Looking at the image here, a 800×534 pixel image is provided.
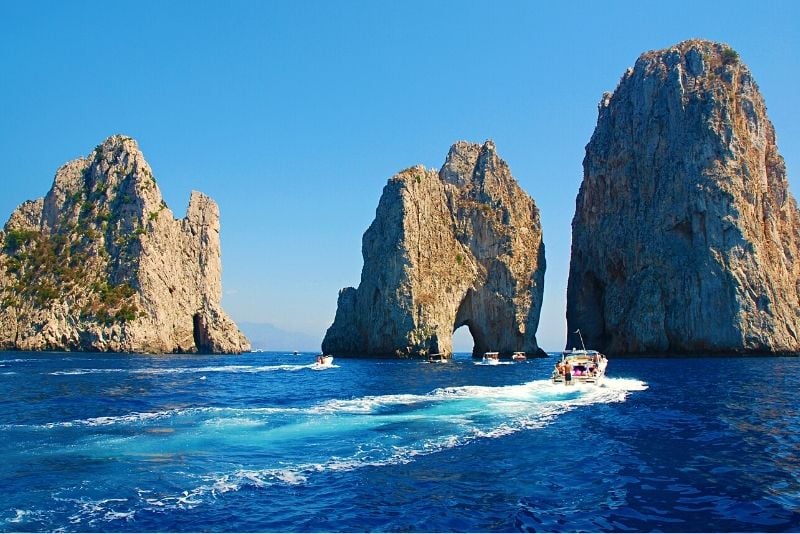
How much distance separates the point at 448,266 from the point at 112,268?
74.5m

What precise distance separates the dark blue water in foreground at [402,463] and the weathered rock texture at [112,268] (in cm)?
8792

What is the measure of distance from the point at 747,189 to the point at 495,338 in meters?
52.6

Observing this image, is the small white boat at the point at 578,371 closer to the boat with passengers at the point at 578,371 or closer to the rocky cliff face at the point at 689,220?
Answer: the boat with passengers at the point at 578,371

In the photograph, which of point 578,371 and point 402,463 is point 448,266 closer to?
point 578,371

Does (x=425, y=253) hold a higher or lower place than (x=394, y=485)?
higher

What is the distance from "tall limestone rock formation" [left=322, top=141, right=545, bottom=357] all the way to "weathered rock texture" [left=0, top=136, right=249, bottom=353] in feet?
123

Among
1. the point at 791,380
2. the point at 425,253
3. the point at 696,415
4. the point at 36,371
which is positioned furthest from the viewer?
the point at 425,253

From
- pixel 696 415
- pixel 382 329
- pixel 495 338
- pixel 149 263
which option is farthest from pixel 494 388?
pixel 149 263

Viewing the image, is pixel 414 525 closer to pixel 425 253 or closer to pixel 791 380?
pixel 791 380

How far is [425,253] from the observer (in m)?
113

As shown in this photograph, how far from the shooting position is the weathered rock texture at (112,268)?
119m

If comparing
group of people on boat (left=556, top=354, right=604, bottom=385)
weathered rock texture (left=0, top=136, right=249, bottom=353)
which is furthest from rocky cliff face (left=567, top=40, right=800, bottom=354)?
weathered rock texture (left=0, top=136, right=249, bottom=353)

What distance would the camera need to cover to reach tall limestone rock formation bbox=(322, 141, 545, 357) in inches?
4183

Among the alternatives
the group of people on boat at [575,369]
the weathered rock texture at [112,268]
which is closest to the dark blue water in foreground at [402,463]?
the group of people on boat at [575,369]
